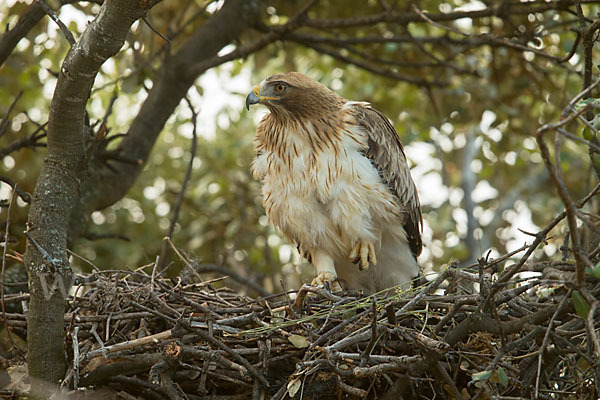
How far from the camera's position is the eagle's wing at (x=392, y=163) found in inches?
193

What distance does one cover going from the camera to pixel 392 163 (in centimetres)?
498

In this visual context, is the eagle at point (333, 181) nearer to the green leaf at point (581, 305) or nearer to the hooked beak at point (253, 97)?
the hooked beak at point (253, 97)

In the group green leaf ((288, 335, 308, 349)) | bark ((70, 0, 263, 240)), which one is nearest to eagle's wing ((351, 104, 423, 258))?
bark ((70, 0, 263, 240))

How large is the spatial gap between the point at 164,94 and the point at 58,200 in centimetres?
261

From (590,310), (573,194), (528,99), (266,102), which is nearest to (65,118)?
(266,102)

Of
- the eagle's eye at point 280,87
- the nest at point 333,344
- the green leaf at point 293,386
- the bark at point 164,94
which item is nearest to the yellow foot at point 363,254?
the nest at point 333,344

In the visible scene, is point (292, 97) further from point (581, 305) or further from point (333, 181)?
point (581, 305)

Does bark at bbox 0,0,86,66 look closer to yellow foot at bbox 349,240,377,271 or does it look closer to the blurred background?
the blurred background

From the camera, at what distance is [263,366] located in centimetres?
355

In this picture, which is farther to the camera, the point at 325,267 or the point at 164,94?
the point at 164,94

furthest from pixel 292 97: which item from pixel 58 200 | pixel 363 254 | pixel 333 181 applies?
pixel 58 200

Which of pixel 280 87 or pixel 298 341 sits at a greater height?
pixel 280 87

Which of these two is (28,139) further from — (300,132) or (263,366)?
(263,366)

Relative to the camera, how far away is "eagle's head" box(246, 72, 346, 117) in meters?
5.05
